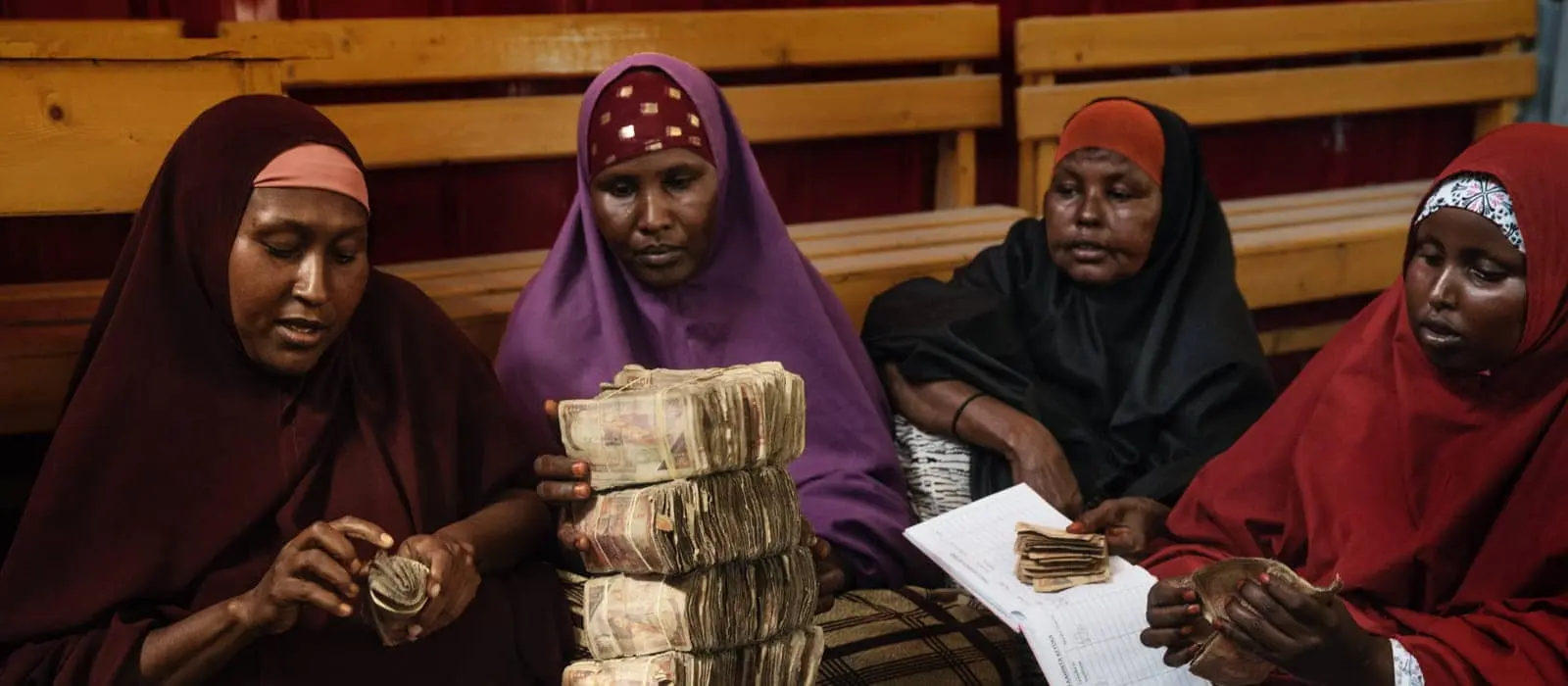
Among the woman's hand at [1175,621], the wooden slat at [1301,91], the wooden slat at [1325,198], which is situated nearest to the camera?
the woman's hand at [1175,621]

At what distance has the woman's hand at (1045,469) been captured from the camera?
2988 mm

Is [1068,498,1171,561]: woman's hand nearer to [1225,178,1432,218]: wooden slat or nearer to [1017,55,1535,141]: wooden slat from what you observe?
[1017,55,1535,141]: wooden slat

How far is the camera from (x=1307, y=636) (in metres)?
2.06

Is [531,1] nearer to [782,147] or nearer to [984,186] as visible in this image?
[782,147]

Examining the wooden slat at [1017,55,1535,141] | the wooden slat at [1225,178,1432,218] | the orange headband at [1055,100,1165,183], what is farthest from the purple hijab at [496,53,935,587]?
the wooden slat at [1225,178,1432,218]

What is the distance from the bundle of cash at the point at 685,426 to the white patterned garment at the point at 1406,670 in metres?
0.94

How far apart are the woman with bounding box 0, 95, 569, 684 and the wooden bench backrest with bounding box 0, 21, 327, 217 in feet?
1.64

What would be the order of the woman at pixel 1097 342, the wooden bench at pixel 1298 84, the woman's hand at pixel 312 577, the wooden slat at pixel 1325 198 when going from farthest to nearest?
1. the wooden slat at pixel 1325 198
2. the wooden bench at pixel 1298 84
3. the woman at pixel 1097 342
4. the woman's hand at pixel 312 577

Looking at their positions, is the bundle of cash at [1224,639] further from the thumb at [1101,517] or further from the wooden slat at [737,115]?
the wooden slat at [737,115]

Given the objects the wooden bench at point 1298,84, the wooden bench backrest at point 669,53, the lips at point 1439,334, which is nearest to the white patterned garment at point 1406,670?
the lips at point 1439,334

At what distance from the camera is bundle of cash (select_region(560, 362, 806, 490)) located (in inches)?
77.7

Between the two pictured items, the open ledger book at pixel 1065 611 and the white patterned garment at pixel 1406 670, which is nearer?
the white patterned garment at pixel 1406 670

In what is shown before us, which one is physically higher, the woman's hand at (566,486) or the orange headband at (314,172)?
the orange headband at (314,172)

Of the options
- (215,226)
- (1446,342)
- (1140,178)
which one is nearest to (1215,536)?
(1446,342)
